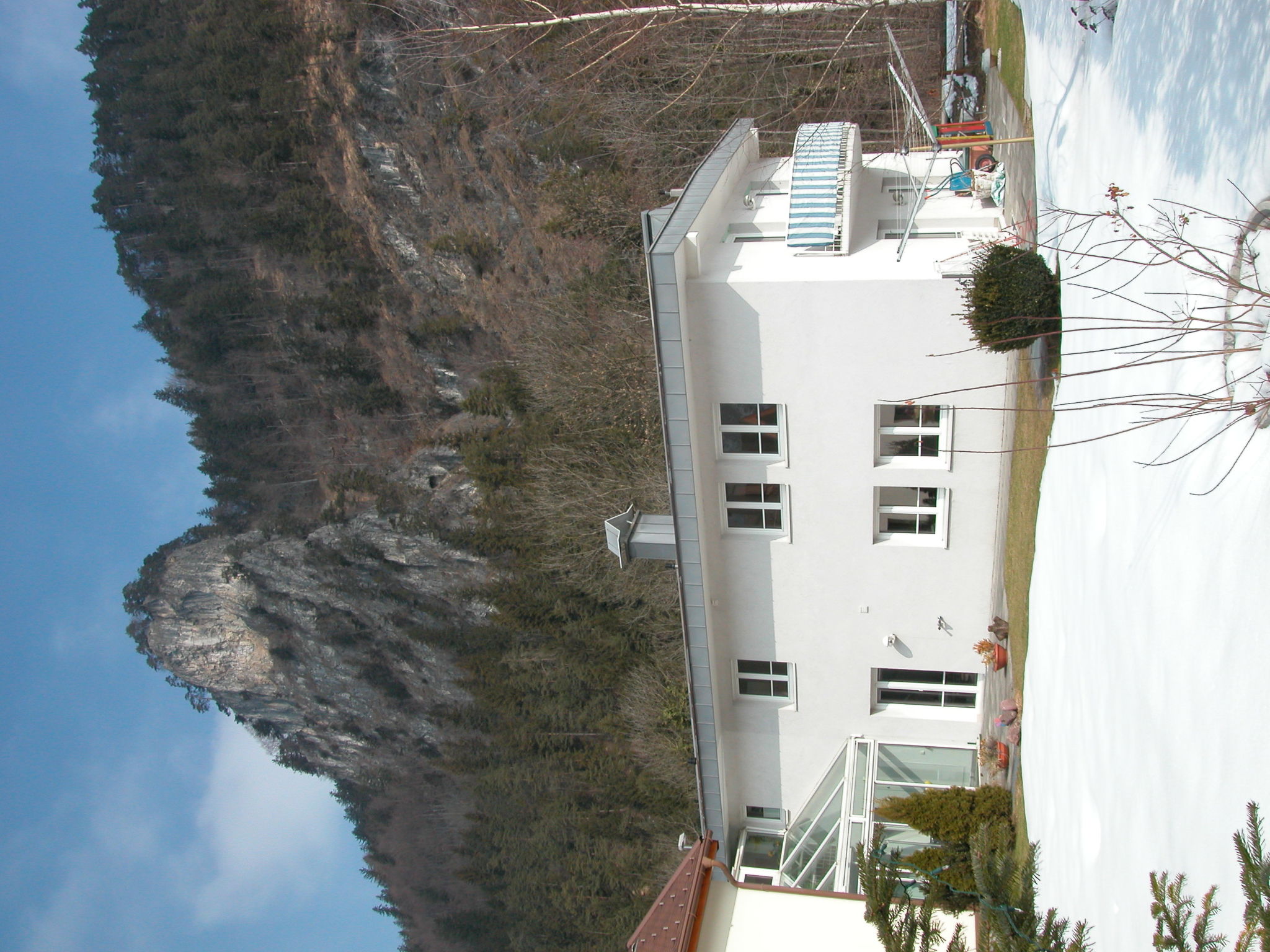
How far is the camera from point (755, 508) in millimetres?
13703

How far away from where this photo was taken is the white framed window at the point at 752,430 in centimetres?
1296

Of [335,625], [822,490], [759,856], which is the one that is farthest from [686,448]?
[335,625]

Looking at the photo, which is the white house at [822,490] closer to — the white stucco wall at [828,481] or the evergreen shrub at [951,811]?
the white stucco wall at [828,481]

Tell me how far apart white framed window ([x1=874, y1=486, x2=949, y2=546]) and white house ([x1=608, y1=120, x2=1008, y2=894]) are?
34 mm

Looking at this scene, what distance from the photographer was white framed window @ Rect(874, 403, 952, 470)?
496 inches

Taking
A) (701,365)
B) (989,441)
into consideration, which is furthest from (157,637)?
(989,441)

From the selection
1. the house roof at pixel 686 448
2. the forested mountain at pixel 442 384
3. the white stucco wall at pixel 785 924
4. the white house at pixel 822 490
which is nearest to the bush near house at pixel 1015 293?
the white house at pixel 822 490

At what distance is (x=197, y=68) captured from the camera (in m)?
30.2

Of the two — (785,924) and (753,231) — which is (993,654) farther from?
(753,231)

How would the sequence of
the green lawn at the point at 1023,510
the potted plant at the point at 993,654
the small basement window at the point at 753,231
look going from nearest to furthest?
1. the green lawn at the point at 1023,510
2. the potted plant at the point at 993,654
3. the small basement window at the point at 753,231

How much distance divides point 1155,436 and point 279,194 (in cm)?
2917

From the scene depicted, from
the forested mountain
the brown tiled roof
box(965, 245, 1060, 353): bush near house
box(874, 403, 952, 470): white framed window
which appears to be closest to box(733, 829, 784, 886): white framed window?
the brown tiled roof

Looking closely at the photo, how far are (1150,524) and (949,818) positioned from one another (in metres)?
6.81

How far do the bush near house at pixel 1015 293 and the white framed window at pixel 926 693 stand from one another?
6.66 metres
